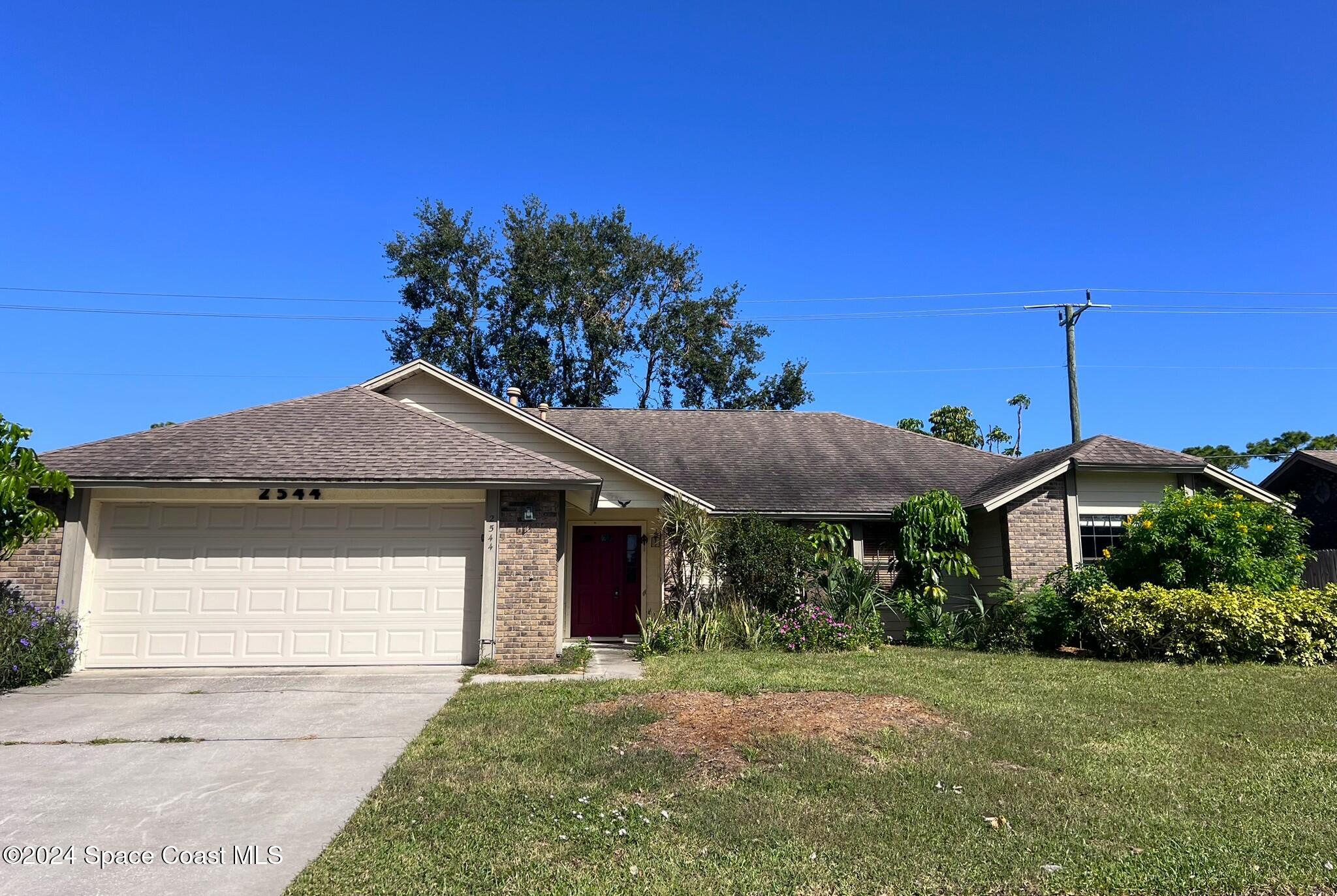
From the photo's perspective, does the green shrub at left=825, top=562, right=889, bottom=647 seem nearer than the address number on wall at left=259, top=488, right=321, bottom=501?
No

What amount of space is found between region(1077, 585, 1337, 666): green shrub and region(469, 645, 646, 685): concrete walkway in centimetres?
736

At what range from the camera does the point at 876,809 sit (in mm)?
5414

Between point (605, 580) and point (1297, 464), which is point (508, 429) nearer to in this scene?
point (605, 580)

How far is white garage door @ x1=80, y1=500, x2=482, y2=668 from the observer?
11422 millimetres

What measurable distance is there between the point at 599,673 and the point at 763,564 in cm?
416

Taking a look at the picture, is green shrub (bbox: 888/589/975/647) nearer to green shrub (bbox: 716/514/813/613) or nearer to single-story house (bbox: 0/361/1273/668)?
green shrub (bbox: 716/514/813/613)

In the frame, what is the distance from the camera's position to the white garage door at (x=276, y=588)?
11.4m

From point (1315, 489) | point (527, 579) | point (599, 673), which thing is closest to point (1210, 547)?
point (599, 673)

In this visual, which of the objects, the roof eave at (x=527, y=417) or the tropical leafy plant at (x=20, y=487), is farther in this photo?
the roof eave at (x=527, y=417)

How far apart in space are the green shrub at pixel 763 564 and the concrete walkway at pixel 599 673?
7.53 ft

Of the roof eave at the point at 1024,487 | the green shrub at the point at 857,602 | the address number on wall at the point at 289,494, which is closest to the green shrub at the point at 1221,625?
the roof eave at the point at 1024,487

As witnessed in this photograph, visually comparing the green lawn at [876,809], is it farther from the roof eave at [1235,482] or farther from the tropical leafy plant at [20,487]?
the roof eave at [1235,482]

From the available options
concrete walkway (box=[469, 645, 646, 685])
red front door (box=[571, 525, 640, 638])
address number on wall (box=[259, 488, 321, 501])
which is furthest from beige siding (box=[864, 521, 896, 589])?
address number on wall (box=[259, 488, 321, 501])

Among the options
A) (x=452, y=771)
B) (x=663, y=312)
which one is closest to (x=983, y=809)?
(x=452, y=771)
